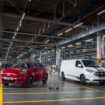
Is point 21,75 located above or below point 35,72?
below

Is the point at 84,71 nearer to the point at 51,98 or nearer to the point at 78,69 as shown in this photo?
the point at 78,69

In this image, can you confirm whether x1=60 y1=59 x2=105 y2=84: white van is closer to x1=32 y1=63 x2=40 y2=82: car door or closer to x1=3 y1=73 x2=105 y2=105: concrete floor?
x1=32 y1=63 x2=40 y2=82: car door

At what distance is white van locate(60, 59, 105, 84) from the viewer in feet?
49.3

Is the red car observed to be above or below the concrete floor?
above

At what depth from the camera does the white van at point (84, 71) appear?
15.0 metres

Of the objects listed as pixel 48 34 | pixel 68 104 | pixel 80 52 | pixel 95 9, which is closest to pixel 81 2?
pixel 95 9

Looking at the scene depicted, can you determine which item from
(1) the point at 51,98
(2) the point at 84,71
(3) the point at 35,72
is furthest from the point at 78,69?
(1) the point at 51,98

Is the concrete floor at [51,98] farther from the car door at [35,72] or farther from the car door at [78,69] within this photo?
the car door at [78,69]

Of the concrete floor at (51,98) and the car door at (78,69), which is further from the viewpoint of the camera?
the car door at (78,69)

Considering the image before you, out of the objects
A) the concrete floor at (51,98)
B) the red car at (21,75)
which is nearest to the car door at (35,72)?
the red car at (21,75)

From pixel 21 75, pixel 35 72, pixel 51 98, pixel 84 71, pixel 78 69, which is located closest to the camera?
pixel 51 98

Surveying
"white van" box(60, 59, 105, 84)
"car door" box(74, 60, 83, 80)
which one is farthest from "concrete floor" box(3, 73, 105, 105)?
"car door" box(74, 60, 83, 80)

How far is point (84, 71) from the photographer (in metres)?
15.4

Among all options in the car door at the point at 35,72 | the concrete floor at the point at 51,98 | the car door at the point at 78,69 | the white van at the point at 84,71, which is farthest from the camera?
the car door at the point at 78,69
